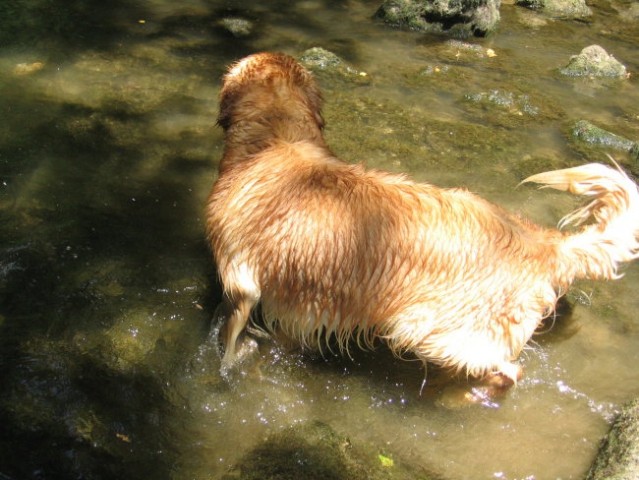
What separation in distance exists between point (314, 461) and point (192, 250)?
1632 millimetres

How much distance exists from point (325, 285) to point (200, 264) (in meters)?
1.24

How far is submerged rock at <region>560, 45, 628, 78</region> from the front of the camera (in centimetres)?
615

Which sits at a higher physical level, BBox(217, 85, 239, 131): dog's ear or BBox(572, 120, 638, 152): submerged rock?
BBox(217, 85, 239, 131): dog's ear

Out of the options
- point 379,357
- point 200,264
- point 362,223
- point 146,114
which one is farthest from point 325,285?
point 146,114

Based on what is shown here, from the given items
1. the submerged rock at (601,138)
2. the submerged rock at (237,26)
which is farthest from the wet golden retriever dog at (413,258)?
the submerged rock at (237,26)

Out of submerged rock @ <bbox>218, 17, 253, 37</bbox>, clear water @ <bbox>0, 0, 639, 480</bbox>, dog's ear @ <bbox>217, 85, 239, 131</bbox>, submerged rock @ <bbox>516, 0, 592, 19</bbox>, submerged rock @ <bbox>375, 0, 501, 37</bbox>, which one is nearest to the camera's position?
clear water @ <bbox>0, 0, 639, 480</bbox>

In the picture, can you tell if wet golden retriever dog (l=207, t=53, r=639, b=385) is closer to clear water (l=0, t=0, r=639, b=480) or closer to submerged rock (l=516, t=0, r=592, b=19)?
clear water (l=0, t=0, r=639, b=480)

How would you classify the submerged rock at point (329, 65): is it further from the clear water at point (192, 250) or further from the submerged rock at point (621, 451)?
the submerged rock at point (621, 451)

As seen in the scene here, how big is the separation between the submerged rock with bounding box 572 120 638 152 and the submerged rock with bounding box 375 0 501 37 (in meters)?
2.29

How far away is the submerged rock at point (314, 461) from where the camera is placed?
2705 millimetres

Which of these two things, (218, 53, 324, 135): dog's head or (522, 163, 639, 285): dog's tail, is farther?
(218, 53, 324, 135): dog's head

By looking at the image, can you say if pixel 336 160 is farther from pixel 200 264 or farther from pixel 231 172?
pixel 200 264

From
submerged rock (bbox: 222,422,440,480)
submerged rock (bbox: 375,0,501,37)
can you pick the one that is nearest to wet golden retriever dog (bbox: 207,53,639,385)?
submerged rock (bbox: 222,422,440,480)

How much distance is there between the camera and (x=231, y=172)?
3.19 m
